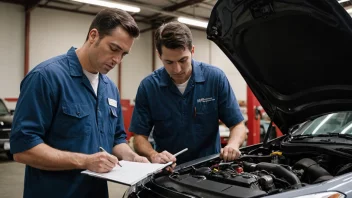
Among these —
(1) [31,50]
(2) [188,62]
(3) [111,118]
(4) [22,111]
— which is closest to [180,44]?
(2) [188,62]

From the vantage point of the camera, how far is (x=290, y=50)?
85.0 inches

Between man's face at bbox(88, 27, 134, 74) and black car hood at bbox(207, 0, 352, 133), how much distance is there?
2.34 ft

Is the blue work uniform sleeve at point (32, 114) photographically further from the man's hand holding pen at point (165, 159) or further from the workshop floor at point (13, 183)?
the workshop floor at point (13, 183)

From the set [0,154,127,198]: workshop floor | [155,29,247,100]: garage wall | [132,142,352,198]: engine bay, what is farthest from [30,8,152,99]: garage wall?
[132,142,352,198]: engine bay

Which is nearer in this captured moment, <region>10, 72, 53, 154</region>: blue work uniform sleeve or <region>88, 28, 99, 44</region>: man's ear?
<region>10, 72, 53, 154</region>: blue work uniform sleeve

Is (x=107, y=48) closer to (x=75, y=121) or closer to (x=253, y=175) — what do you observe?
(x=75, y=121)

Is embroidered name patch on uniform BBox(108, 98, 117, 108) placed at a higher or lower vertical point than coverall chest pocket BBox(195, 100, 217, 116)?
higher

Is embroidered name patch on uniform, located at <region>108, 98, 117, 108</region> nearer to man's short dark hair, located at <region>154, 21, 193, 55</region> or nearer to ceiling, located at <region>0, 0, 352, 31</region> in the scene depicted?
man's short dark hair, located at <region>154, 21, 193, 55</region>

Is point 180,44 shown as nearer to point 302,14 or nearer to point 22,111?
point 302,14

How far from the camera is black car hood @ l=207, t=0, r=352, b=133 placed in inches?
70.4

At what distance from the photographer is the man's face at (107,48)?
5.57 feet

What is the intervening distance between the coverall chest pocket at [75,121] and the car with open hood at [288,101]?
46 cm

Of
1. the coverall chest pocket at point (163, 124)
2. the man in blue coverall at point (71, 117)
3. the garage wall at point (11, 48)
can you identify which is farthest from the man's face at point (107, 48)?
the garage wall at point (11, 48)

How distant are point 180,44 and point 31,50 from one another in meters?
9.20
